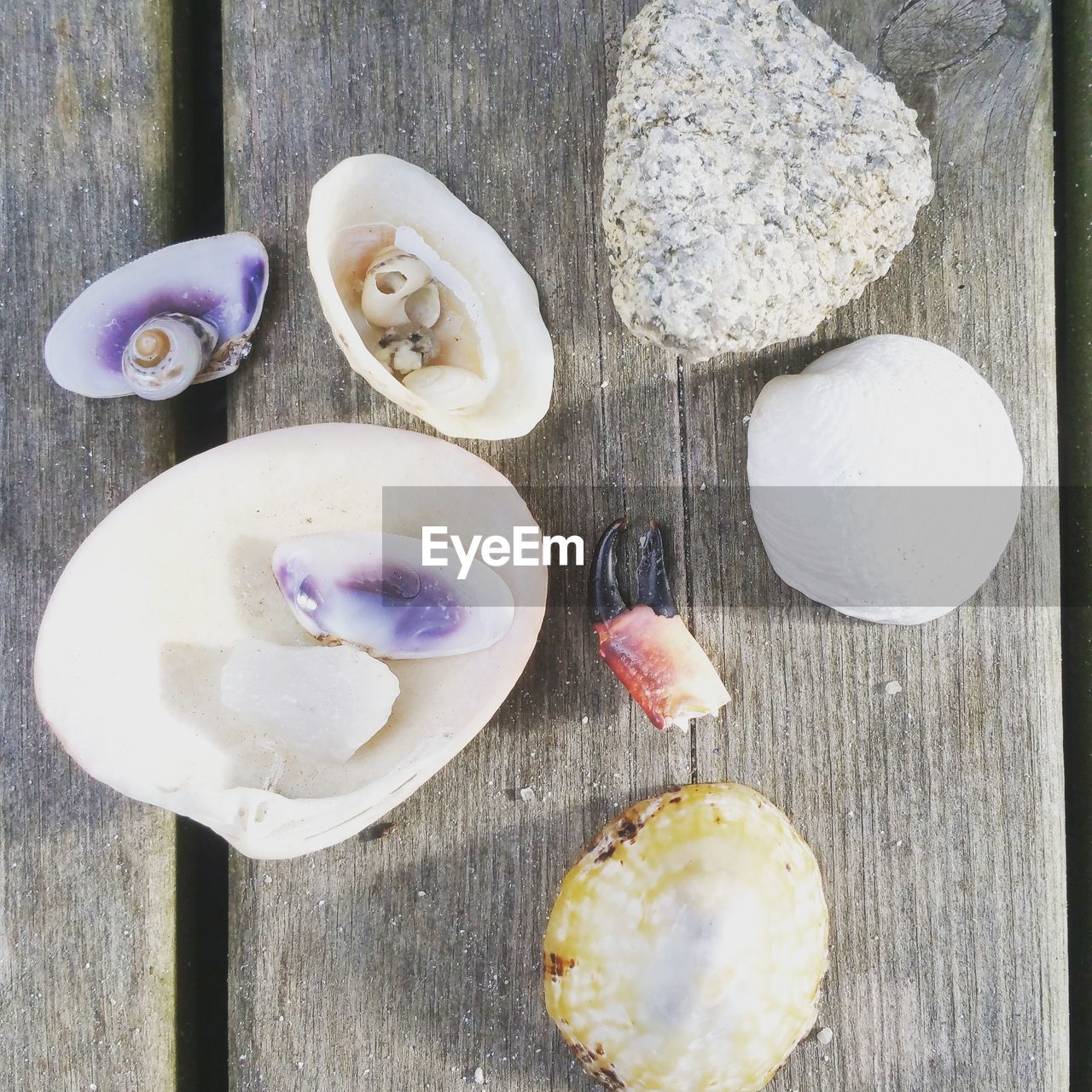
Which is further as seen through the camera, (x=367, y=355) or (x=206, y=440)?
(x=206, y=440)

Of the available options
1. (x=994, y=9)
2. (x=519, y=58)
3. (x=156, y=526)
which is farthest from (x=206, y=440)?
(x=994, y=9)

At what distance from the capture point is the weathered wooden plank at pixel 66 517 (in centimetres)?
70

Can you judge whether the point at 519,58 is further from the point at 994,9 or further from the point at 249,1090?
the point at 249,1090

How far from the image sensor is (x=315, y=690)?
0.62 m

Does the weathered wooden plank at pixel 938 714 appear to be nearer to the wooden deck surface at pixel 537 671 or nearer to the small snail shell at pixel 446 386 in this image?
the wooden deck surface at pixel 537 671

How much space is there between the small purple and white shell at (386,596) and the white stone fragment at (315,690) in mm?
29

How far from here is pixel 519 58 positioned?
27.8 inches

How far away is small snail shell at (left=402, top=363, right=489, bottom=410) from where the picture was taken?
670 millimetres

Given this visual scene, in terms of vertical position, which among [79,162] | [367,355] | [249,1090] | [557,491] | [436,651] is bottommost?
[249,1090]

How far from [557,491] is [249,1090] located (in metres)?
0.60

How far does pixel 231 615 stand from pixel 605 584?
12.6 inches

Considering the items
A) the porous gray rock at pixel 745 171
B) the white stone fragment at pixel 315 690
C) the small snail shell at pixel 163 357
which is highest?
the porous gray rock at pixel 745 171

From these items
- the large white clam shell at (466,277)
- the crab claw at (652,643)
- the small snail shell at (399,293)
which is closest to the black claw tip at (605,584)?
the crab claw at (652,643)

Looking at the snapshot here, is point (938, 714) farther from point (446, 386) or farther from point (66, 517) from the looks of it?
point (66, 517)
